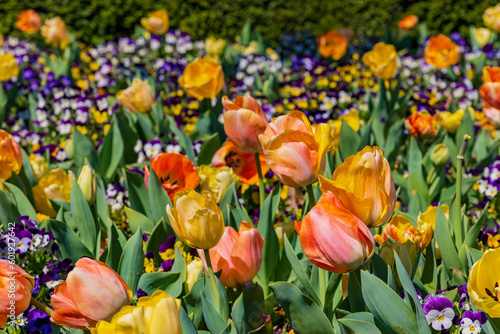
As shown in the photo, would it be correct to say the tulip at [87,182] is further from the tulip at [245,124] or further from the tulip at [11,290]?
the tulip at [11,290]

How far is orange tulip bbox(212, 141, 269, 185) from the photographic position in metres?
2.00

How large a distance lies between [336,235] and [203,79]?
1.68 metres

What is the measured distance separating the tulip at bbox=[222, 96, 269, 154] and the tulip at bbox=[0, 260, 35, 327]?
0.69 meters

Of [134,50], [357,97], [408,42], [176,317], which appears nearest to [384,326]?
[176,317]

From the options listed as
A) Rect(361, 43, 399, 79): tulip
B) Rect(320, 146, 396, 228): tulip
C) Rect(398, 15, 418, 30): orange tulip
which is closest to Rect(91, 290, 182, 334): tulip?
Rect(320, 146, 396, 228): tulip

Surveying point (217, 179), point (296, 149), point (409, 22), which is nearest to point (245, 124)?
point (296, 149)

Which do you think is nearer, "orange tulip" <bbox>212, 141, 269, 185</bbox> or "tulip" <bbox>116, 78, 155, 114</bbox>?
"orange tulip" <bbox>212, 141, 269, 185</bbox>

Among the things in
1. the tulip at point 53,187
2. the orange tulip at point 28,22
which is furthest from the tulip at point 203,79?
the orange tulip at point 28,22

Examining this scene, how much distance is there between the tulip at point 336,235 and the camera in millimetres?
1066

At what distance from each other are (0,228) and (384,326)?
135cm

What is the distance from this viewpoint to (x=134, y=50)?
5.03 meters

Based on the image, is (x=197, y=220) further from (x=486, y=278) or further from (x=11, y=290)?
(x=486, y=278)

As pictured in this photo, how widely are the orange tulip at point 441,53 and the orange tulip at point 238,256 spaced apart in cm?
250

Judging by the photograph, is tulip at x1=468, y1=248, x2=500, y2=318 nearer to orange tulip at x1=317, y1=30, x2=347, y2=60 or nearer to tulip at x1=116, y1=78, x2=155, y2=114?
tulip at x1=116, y1=78, x2=155, y2=114
